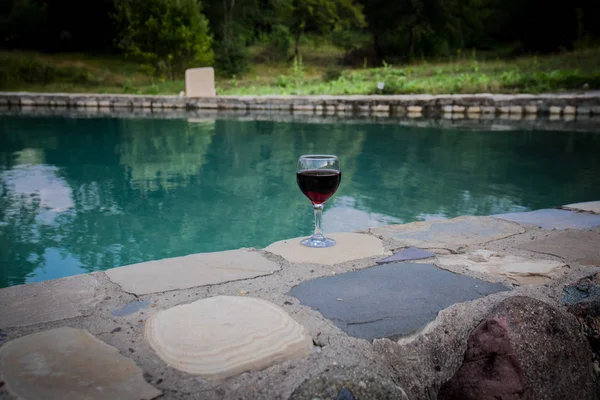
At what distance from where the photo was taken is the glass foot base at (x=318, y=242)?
180 centimetres

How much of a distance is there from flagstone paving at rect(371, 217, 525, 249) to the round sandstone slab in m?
0.79

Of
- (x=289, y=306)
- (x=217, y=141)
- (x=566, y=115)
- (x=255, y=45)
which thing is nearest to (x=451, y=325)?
(x=289, y=306)

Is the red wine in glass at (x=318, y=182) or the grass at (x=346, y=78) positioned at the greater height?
the grass at (x=346, y=78)

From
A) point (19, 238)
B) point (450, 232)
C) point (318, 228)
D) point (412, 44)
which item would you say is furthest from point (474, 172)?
point (412, 44)

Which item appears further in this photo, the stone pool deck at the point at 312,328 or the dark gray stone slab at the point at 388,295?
the dark gray stone slab at the point at 388,295

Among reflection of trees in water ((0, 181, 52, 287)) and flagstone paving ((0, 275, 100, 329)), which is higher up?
flagstone paving ((0, 275, 100, 329))

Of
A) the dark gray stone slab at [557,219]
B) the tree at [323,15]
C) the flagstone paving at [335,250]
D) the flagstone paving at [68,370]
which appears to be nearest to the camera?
the flagstone paving at [68,370]

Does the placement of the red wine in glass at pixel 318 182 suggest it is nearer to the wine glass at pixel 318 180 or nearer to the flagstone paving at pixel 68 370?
the wine glass at pixel 318 180

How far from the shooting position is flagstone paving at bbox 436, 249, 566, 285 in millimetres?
1527

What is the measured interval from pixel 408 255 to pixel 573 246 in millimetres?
603

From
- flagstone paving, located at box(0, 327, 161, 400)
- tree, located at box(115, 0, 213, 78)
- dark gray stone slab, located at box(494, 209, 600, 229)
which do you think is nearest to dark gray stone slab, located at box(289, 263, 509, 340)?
flagstone paving, located at box(0, 327, 161, 400)

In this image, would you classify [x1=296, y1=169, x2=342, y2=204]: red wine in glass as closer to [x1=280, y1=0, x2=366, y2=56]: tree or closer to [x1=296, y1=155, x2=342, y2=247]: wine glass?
[x1=296, y1=155, x2=342, y2=247]: wine glass

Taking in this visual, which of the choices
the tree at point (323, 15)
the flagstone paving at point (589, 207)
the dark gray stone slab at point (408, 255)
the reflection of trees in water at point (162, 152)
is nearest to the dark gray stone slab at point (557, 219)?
the flagstone paving at point (589, 207)

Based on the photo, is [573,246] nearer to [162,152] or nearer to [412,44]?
[162,152]
